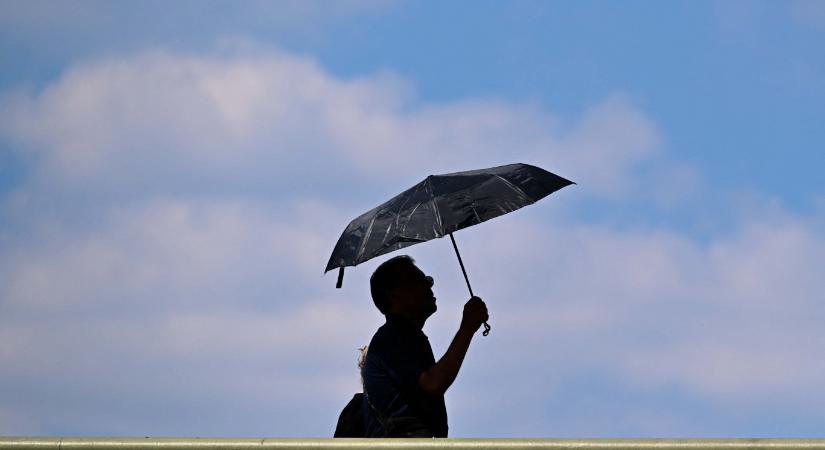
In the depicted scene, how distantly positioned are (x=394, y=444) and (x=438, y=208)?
2.53m

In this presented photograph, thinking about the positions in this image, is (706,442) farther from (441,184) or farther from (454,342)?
(441,184)

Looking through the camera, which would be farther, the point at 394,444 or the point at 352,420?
the point at 352,420

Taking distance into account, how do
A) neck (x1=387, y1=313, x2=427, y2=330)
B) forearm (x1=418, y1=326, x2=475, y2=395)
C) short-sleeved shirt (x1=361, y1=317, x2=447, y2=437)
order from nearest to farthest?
forearm (x1=418, y1=326, x2=475, y2=395), short-sleeved shirt (x1=361, y1=317, x2=447, y2=437), neck (x1=387, y1=313, x2=427, y2=330)

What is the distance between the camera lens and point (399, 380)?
611 centimetres

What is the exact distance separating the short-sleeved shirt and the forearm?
8cm

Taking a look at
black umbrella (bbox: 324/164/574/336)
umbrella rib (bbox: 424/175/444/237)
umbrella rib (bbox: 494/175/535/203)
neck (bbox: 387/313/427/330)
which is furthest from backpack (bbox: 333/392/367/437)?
umbrella rib (bbox: 494/175/535/203)

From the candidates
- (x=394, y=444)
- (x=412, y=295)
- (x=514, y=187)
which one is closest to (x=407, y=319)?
(x=412, y=295)

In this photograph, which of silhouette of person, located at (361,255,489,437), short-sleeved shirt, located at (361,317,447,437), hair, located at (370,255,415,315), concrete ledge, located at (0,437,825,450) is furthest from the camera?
hair, located at (370,255,415,315)

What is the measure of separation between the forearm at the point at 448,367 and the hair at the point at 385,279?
591 mm

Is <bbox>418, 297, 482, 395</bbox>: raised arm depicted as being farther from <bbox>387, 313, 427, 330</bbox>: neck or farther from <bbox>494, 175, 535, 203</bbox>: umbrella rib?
<bbox>494, 175, 535, 203</bbox>: umbrella rib

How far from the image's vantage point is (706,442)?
386 centimetres

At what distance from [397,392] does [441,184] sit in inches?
44.1

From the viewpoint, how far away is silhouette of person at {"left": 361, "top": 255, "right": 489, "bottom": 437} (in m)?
5.95

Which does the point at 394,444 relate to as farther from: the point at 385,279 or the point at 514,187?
the point at 514,187
